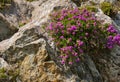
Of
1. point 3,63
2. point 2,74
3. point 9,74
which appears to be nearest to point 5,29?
point 3,63

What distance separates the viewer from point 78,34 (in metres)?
11.8

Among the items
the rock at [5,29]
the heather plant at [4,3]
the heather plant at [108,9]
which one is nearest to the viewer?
the rock at [5,29]

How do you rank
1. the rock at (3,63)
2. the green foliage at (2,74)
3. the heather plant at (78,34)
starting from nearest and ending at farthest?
the green foliage at (2,74)
the rock at (3,63)
the heather plant at (78,34)

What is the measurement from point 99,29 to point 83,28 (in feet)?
3.37

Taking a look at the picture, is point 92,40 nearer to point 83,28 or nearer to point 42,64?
point 83,28

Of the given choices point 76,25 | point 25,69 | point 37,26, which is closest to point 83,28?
point 76,25

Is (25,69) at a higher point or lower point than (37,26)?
lower

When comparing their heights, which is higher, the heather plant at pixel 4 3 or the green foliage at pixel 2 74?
the heather plant at pixel 4 3

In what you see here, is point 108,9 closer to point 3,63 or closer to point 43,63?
point 43,63

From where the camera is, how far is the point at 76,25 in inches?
468

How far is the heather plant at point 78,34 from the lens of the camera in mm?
11453

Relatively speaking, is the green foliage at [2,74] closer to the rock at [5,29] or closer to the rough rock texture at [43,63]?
the rough rock texture at [43,63]

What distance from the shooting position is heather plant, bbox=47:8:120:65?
11453mm

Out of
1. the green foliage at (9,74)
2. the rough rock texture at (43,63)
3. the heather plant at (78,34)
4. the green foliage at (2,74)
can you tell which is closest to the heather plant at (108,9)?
the heather plant at (78,34)
